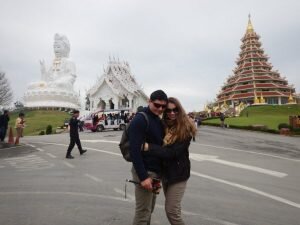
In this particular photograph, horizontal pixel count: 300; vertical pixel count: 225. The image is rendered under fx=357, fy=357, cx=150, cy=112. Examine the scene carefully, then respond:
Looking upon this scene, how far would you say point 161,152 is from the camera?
12.4ft

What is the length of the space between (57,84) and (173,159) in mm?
69163

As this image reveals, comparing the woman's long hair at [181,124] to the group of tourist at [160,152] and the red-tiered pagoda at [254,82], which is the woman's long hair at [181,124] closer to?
the group of tourist at [160,152]

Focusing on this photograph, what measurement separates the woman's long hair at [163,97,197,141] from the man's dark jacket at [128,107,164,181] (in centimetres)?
16

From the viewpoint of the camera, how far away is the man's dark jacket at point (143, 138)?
370 cm

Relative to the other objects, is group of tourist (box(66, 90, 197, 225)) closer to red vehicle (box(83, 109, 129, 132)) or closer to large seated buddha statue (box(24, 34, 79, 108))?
red vehicle (box(83, 109, 129, 132))

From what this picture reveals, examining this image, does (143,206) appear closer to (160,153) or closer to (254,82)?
(160,153)

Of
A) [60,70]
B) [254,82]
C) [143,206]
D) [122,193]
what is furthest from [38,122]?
[143,206]

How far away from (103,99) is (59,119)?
7.48 metres

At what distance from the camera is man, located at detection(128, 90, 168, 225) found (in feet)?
12.1

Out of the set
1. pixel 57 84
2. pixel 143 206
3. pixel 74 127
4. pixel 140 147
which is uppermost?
pixel 57 84

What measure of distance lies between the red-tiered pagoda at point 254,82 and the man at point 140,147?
63.3 m

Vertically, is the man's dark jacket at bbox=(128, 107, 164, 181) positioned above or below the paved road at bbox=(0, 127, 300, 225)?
above

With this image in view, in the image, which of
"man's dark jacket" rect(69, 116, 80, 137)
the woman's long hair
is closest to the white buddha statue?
"man's dark jacket" rect(69, 116, 80, 137)

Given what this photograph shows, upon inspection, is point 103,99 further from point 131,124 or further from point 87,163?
point 131,124
